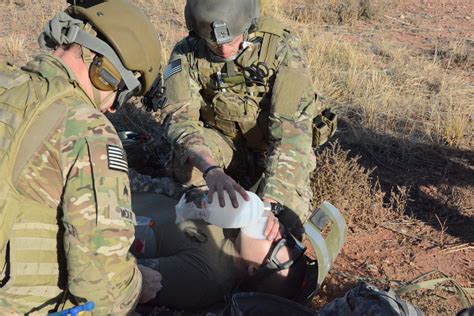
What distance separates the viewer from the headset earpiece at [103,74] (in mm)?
2271

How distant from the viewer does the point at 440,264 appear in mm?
3918

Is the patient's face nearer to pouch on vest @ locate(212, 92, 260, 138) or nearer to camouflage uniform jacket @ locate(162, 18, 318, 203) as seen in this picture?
camouflage uniform jacket @ locate(162, 18, 318, 203)

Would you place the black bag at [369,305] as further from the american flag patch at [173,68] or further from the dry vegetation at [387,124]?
the american flag patch at [173,68]

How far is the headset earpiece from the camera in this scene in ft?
7.45

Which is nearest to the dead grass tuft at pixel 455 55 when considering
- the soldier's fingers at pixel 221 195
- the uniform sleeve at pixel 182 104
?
the uniform sleeve at pixel 182 104

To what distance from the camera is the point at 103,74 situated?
228 cm

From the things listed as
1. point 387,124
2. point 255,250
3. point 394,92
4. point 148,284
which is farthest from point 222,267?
point 394,92

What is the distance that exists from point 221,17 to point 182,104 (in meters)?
0.72

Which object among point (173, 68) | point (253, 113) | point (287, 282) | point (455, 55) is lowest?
point (455, 55)

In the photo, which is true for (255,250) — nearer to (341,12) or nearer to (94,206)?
(94,206)

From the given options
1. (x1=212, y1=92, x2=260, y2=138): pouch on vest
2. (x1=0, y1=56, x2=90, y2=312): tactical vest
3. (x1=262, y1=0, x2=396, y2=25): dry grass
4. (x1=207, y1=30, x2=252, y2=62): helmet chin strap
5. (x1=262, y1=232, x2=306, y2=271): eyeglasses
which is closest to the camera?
(x1=0, y1=56, x2=90, y2=312): tactical vest

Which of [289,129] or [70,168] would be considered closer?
[70,168]

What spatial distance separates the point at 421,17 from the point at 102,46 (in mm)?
9062

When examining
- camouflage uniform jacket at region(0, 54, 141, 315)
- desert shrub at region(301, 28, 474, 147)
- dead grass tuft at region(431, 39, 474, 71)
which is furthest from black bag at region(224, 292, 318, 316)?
dead grass tuft at region(431, 39, 474, 71)
